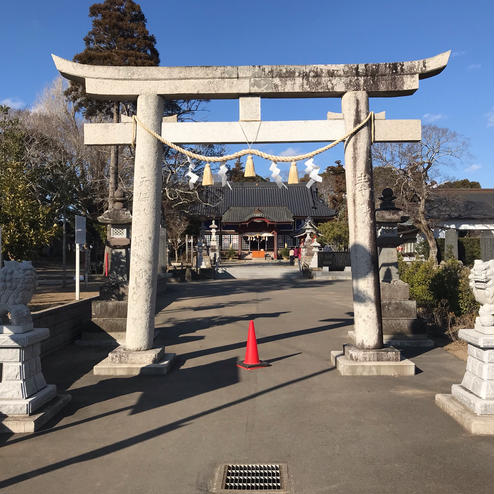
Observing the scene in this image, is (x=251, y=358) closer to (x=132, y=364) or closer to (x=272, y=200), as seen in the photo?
(x=132, y=364)

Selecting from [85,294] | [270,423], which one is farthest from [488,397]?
[85,294]

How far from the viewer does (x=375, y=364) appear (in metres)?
5.93

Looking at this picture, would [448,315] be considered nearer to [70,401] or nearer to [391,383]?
[391,383]

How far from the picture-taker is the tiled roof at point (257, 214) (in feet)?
145

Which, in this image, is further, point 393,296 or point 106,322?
point 393,296

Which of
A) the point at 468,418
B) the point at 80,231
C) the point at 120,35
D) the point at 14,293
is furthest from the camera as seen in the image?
the point at 120,35

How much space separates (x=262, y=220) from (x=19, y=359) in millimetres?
40133

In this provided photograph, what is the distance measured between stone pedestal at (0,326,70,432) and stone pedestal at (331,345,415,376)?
4.14 meters

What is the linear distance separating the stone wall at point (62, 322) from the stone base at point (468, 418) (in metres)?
6.48

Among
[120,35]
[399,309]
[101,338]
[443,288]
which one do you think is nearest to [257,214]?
[120,35]

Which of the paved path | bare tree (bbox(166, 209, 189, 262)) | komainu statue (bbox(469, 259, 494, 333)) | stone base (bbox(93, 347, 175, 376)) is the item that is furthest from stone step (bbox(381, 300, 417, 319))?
bare tree (bbox(166, 209, 189, 262))

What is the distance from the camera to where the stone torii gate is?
611 cm

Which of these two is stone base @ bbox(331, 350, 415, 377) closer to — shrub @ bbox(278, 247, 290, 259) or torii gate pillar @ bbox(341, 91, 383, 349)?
torii gate pillar @ bbox(341, 91, 383, 349)

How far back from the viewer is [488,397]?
4.16 meters
